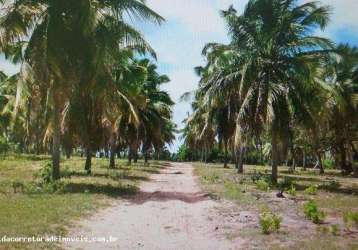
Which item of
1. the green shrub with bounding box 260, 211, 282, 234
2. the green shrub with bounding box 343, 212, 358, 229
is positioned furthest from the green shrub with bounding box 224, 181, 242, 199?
the green shrub with bounding box 260, 211, 282, 234

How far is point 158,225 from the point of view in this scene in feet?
38.2

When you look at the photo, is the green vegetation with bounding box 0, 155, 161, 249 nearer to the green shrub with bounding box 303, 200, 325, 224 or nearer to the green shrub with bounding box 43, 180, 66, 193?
the green shrub with bounding box 43, 180, 66, 193

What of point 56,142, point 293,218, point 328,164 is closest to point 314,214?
point 293,218

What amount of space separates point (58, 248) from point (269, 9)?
17780 millimetres

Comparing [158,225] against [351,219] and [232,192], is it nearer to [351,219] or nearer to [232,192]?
[351,219]

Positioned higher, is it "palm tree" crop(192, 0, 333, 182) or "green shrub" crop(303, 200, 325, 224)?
"palm tree" crop(192, 0, 333, 182)

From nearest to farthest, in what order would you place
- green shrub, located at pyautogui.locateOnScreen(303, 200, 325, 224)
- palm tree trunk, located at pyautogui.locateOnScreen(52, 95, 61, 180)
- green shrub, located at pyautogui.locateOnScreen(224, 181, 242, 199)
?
green shrub, located at pyautogui.locateOnScreen(303, 200, 325, 224) < green shrub, located at pyautogui.locateOnScreen(224, 181, 242, 199) < palm tree trunk, located at pyautogui.locateOnScreen(52, 95, 61, 180)

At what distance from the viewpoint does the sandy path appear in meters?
9.66

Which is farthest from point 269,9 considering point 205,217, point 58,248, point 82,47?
point 58,248

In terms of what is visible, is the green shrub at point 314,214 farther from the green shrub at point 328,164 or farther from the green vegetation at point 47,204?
the green shrub at point 328,164

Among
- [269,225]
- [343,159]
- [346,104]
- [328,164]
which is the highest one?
[346,104]

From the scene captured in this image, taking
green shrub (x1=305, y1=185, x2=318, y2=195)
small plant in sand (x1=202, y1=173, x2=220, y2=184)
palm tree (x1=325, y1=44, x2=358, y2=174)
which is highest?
palm tree (x1=325, y1=44, x2=358, y2=174)

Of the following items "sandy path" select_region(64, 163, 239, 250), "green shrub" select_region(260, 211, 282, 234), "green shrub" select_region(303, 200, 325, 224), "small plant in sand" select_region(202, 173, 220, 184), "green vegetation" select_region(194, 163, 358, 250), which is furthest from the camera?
"small plant in sand" select_region(202, 173, 220, 184)

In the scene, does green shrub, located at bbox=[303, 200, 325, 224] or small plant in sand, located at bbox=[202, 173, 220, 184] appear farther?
small plant in sand, located at bbox=[202, 173, 220, 184]
